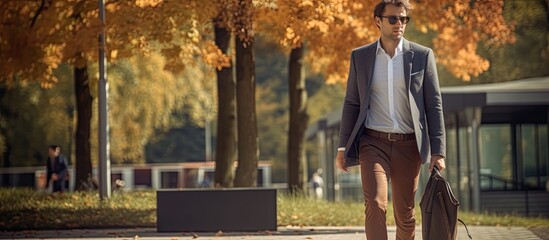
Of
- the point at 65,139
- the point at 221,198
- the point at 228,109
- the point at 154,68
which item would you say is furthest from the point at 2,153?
the point at 221,198

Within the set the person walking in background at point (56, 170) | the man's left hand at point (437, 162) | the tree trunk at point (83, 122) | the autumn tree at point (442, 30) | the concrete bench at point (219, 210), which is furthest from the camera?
the person walking in background at point (56, 170)

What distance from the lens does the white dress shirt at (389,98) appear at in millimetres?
9281

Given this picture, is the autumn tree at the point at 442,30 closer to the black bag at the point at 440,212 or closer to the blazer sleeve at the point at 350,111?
the blazer sleeve at the point at 350,111

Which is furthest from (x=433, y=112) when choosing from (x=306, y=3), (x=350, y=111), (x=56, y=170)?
(x=56, y=170)

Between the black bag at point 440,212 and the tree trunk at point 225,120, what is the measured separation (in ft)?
49.5

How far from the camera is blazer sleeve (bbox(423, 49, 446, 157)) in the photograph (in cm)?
927

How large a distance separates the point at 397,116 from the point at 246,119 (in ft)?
43.5

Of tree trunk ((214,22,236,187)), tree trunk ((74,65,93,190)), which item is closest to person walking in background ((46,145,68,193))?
tree trunk ((74,65,93,190))

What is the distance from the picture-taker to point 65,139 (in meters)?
48.8

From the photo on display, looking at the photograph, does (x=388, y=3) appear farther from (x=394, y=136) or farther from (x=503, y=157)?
(x=503, y=157)

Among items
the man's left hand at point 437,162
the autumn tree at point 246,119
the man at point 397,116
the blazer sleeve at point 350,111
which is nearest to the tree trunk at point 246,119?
the autumn tree at point 246,119

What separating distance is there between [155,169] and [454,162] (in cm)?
3887

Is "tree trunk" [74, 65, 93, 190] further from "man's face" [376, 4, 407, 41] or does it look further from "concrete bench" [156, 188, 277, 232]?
"man's face" [376, 4, 407, 41]

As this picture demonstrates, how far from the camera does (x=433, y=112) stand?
30.7 ft
